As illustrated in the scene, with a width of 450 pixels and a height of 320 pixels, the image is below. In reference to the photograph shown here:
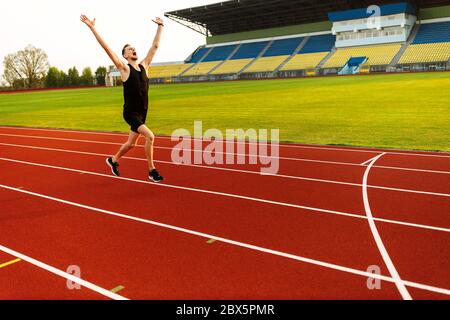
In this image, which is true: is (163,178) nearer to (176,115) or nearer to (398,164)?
(398,164)

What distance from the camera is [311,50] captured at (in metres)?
60.8

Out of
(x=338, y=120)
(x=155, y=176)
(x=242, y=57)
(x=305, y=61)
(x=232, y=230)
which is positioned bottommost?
(x=232, y=230)

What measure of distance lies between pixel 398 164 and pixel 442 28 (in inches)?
2131

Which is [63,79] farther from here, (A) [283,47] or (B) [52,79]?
(A) [283,47]

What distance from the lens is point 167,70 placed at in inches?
2955

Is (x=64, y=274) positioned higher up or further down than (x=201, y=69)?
further down

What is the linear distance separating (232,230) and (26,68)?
9109cm

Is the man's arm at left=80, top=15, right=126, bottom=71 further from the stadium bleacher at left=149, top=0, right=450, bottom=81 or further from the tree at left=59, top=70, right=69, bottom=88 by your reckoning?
the tree at left=59, top=70, right=69, bottom=88

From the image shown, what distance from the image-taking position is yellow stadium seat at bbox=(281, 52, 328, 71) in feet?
182

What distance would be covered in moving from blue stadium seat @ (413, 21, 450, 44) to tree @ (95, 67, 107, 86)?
195 ft

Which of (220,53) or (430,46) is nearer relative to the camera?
(430,46)

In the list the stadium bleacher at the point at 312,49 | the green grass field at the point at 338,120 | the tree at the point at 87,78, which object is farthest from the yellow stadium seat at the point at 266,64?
the tree at the point at 87,78

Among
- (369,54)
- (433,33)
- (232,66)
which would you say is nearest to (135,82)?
(369,54)

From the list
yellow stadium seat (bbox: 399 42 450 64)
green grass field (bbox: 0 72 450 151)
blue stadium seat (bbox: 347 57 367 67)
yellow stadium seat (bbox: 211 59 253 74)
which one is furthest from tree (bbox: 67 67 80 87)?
green grass field (bbox: 0 72 450 151)
